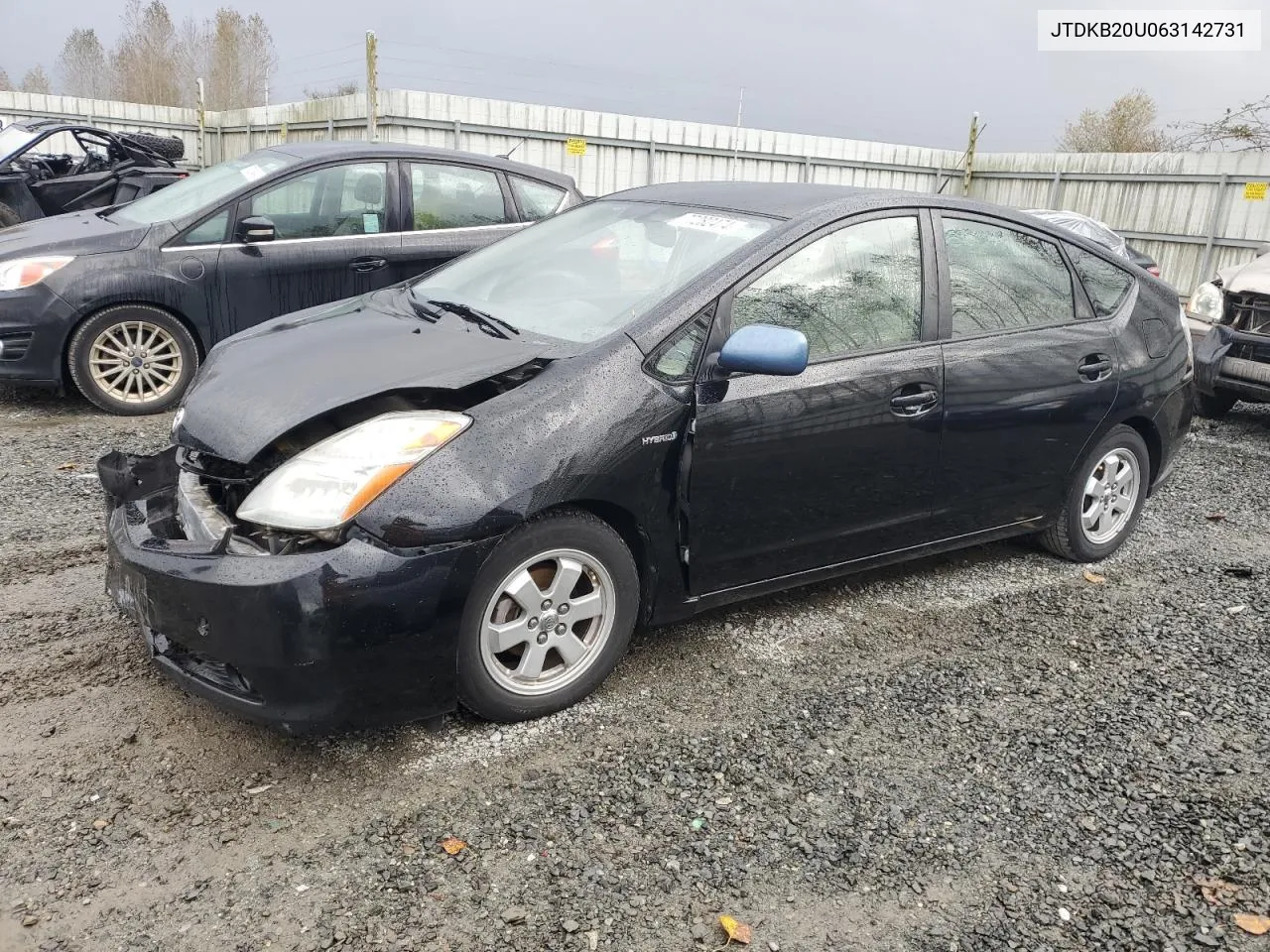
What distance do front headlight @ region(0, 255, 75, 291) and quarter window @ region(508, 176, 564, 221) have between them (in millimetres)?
2951

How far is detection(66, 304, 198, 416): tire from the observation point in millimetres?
6184

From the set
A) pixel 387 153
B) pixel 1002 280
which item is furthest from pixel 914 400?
pixel 387 153

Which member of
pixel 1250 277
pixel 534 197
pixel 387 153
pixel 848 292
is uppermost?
pixel 387 153

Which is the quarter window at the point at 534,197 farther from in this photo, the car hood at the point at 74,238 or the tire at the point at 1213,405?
the tire at the point at 1213,405

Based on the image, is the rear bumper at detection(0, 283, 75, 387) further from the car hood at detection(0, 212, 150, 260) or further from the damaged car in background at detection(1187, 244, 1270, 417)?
the damaged car in background at detection(1187, 244, 1270, 417)

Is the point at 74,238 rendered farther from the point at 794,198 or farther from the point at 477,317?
the point at 794,198

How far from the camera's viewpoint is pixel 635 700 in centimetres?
333

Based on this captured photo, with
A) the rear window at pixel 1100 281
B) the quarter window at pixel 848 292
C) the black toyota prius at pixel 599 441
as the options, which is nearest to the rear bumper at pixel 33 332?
the black toyota prius at pixel 599 441

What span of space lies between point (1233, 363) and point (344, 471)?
6943mm

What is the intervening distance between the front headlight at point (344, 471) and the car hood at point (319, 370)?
0.10 metres

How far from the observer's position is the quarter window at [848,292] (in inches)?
135

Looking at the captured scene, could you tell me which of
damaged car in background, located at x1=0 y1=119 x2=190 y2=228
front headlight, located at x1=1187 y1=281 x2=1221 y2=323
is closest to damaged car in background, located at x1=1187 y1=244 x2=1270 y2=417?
front headlight, located at x1=1187 y1=281 x2=1221 y2=323

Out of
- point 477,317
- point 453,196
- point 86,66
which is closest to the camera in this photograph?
point 477,317

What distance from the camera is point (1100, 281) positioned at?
4.52 metres
